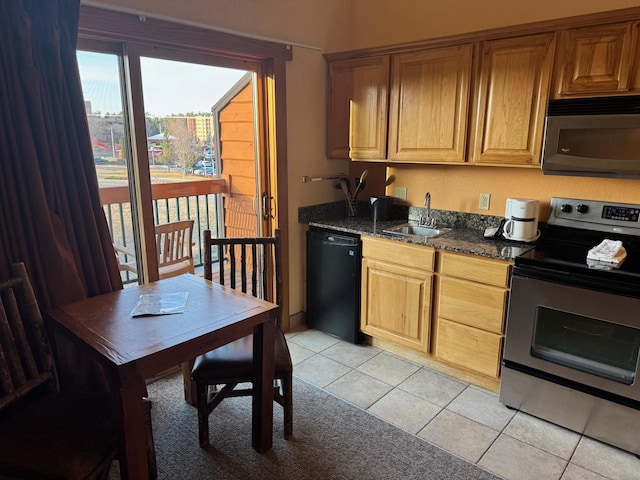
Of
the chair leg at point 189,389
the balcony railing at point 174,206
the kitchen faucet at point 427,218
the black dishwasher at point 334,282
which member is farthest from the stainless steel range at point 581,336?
the balcony railing at point 174,206

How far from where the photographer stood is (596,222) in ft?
8.47

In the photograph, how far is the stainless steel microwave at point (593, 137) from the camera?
220 cm

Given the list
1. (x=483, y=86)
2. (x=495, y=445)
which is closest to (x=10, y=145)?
(x=483, y=86)

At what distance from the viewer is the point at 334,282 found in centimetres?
327

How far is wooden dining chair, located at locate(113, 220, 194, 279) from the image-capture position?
2664 millimetres

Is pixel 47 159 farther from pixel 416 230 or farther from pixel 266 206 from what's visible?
pixel 416 230

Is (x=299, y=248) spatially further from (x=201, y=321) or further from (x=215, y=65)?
(x=201, y=321)

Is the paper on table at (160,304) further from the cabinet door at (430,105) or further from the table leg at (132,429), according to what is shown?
the cabinet door at (430,105)

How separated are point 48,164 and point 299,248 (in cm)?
187

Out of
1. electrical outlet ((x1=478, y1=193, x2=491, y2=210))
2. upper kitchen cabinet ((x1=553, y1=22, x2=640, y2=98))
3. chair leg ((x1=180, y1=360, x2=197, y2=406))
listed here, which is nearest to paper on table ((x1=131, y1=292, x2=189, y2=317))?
chair leg ((x1=180, y1=360, x2=197, y2=406))

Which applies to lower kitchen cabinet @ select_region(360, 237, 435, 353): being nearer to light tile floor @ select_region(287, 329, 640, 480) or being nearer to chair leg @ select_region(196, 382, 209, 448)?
light tile floor @ select_region(287, 329, 640, 480)

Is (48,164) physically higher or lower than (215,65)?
lower

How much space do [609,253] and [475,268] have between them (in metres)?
0.66

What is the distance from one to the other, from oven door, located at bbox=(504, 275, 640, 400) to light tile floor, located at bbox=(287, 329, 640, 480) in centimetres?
32
